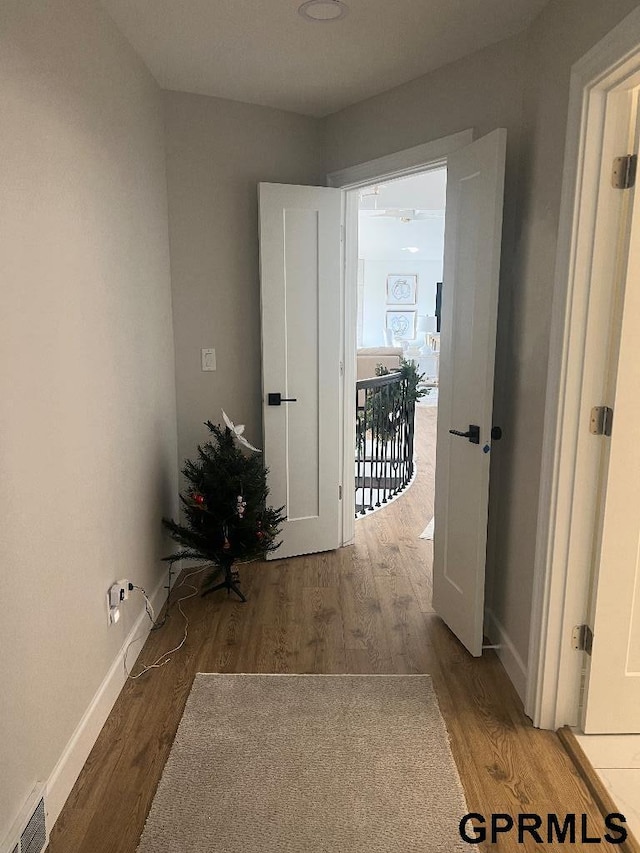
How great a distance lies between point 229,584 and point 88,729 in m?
1.22

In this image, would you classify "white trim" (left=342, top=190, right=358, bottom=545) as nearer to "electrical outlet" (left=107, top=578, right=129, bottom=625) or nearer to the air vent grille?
"electrical outlet" (left=107, top=578, right=129, bottom=625)

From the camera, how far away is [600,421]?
2.09m

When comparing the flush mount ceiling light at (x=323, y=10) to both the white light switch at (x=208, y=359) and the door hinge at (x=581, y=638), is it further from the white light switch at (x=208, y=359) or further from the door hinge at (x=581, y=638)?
the door hinge at (x=581, y=638)

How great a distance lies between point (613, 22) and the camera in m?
1.78

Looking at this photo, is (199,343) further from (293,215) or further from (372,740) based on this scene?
(372,740)

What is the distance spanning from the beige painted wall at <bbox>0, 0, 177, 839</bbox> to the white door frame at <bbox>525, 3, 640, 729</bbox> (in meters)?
1.54

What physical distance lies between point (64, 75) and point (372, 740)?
7.73 ft

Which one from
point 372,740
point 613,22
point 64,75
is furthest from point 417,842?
point 64,75

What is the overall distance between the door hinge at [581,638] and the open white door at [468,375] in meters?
0.48

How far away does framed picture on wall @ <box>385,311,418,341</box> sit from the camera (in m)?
12.5

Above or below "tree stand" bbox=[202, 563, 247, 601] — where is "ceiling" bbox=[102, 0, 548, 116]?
above

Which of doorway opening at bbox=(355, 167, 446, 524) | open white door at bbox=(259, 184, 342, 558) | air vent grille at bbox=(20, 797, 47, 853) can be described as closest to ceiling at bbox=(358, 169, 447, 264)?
doorway opening at bbox=(355, 167, 446, 524)

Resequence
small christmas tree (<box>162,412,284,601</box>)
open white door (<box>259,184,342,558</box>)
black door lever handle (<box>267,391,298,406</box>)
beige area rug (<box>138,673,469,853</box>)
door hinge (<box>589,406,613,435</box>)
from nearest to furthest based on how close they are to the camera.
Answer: beige area rug (<box>138,673,469,853</box>)
door hinge (<box>589,406,613,435</box>)
small christmas tree (<box>162,412,284,601</box>)
open white door (<box>259,184,342,558</box>)
black door lever handle (<box>267,391,298,406</box>)

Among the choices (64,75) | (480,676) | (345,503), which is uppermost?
(64,75)
